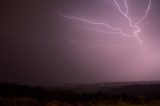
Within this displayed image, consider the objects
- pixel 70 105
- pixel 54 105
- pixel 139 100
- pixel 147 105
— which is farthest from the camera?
pixel 139 100

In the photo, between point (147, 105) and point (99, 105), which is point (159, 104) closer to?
point (147, 105)

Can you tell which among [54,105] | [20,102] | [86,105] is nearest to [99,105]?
[86,105]

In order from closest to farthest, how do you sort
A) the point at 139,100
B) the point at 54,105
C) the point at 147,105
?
the point at 54,105
the point at 147,105
the point at 139,100

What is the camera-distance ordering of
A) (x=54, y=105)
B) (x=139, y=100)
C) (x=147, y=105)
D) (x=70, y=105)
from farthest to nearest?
(x=139, y=100), (x=147, y=105), (x=70, y=105), (x=54, y=105)

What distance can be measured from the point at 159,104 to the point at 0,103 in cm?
833

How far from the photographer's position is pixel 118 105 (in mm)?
15992

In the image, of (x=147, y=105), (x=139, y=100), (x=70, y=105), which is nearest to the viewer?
(x=70, y=105)

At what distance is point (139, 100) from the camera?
1886cm

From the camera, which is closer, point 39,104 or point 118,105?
point 39,104

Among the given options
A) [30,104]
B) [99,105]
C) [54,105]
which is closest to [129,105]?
[99,105]

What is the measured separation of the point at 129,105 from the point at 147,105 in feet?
3.43

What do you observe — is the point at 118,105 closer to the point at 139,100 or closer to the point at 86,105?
the point at 86,105

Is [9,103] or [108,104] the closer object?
[9,103]

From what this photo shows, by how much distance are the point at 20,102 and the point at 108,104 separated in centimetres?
469
